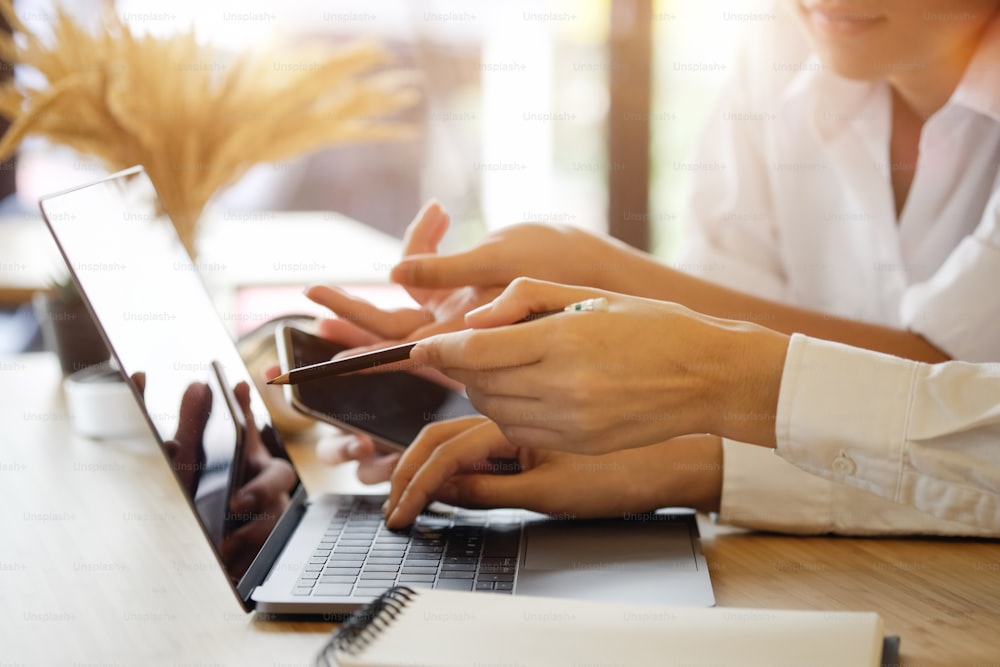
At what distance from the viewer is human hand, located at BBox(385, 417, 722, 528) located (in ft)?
2.70

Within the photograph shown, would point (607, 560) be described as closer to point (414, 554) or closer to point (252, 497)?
point (414, 554)

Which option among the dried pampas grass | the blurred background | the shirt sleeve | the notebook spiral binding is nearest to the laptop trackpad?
the notebook spiral binding

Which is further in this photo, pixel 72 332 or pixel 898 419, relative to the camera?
pixel 72 332

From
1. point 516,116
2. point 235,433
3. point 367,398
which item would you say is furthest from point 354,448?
point 516,116

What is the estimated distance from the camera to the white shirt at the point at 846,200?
108 centimetres

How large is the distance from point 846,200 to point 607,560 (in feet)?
2.73

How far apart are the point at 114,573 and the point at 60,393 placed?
0.63 m

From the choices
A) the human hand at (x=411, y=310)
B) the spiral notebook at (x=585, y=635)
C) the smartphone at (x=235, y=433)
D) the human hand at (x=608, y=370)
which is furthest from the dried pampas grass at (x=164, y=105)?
the spiral notebook at (x=585, y=635)

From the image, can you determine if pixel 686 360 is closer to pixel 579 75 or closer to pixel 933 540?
pixel 933 540

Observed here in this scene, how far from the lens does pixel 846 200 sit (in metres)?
1.37

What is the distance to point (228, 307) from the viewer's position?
143 centimetres

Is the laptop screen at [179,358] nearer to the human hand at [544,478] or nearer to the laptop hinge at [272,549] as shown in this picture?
the laptop hinge at [272,549]

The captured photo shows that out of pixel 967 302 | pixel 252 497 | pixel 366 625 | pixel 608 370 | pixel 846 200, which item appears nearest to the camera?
pixel 366 625

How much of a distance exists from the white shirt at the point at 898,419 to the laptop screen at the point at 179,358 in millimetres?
420
